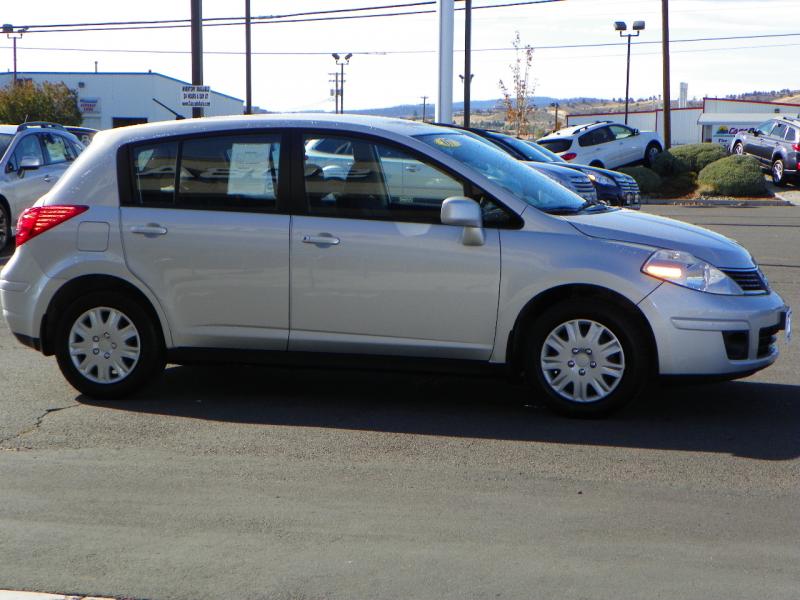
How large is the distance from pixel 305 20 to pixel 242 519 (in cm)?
3940

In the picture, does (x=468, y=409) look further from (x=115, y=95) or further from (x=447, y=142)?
(x=115, y=95)

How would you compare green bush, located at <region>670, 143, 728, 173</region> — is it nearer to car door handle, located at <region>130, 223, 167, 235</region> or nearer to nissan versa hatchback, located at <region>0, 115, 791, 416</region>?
nissan versa hatchback, located at <region>0, 115, 791, 416</region>

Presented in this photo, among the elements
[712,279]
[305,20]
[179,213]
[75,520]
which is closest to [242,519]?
[75,520]

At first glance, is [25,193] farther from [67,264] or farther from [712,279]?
[712,279]

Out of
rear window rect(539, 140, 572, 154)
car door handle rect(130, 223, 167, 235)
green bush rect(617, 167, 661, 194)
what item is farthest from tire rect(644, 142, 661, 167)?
car door handle rect(130, 223, 167, 235)

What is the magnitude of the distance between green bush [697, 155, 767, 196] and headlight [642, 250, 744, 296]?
2465 cm

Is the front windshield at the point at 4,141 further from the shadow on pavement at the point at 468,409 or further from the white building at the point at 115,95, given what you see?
the white building at the point at 115,95

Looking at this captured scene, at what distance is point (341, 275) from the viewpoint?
6.80 m

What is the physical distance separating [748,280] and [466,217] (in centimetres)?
176

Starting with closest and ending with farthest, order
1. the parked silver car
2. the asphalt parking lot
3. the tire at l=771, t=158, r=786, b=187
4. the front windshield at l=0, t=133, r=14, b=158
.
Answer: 1. the asphalt parking lot
2. the parked silver car
3. the front windshield at l=0, t=133, r=14, b=158
4. the tire at l=771, t=158, r=786, b=187

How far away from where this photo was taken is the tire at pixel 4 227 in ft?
52.2

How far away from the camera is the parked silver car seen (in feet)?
52.1

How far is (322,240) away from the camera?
268 inches

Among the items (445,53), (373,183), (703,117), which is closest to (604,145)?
(445,53)
